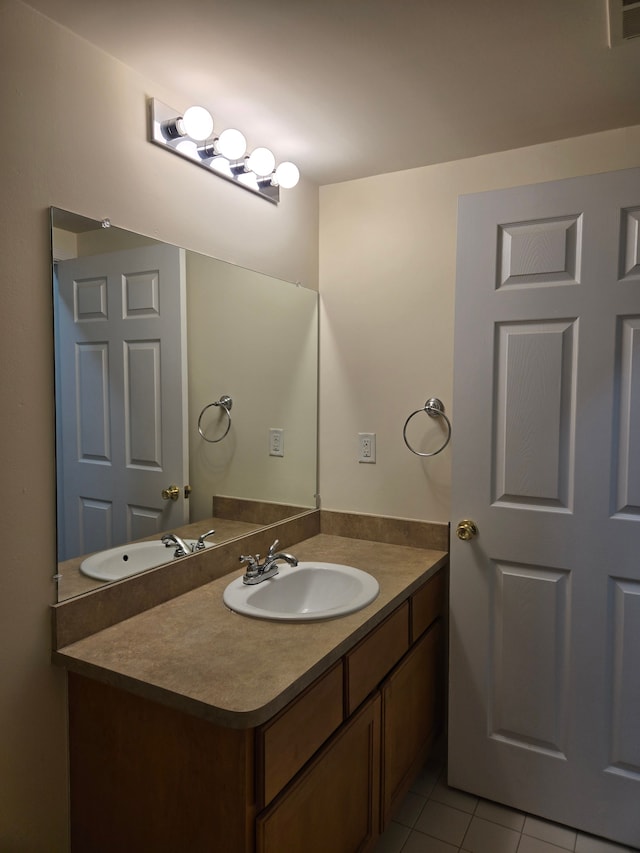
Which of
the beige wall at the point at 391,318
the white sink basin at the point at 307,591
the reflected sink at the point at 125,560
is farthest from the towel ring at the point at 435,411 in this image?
the reflected sink at the point at 125,560

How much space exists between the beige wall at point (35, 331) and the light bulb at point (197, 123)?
147mm

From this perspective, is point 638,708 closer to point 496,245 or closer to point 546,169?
point 496,245

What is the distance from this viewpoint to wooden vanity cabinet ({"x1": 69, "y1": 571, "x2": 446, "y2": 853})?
1.18 meters

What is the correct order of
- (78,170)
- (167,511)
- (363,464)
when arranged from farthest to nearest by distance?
(363,464)
(167,511)
(78,170)

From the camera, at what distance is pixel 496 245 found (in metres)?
1.89

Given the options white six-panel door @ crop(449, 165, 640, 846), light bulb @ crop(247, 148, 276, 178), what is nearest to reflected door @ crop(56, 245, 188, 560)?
light bulb @ crop(247, 148, 276, 178)

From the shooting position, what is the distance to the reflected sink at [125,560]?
1465 mm

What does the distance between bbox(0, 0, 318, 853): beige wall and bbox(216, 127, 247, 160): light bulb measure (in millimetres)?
263

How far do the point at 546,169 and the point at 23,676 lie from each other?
209 cm

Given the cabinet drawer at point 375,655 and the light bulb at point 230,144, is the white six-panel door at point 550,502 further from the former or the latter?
the light bulb at point 230,144

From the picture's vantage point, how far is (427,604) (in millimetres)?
2008

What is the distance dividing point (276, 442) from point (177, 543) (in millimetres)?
631

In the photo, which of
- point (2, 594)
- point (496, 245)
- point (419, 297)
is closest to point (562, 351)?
point (496, 245)

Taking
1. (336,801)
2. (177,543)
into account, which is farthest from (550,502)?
(177,543)
